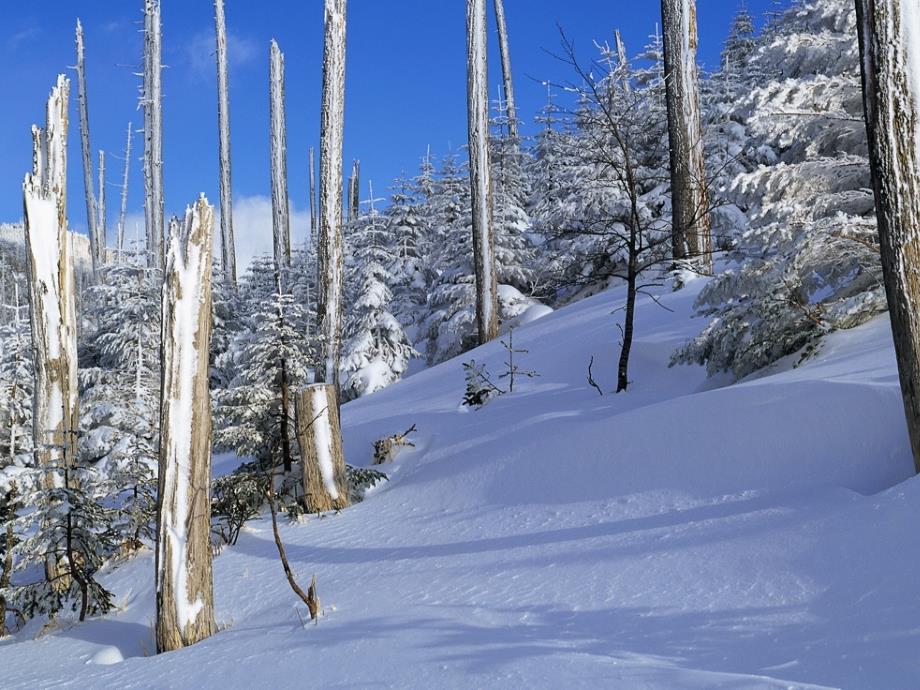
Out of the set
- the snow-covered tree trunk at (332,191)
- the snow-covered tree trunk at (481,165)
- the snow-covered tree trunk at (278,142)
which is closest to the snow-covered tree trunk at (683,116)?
the snow-covered tree trunk at (481,165)

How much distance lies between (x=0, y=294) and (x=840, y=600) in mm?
56667

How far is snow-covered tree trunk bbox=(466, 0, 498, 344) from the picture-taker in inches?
600

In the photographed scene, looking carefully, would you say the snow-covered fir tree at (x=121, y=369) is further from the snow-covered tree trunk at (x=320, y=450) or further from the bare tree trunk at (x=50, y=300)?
the snow-covered tree trunk at (x=320, y=450)

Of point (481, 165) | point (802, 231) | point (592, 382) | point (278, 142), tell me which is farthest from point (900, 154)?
point (278, 142)

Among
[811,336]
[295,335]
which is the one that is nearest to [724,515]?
[811,336]

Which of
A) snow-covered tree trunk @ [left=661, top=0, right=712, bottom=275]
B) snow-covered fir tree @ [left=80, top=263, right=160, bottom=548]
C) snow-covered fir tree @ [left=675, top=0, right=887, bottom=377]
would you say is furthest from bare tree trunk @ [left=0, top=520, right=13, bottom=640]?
snow-covered tree trunk @ [left=661, top=0, right=712, bottom=275]

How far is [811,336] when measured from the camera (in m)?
7.36

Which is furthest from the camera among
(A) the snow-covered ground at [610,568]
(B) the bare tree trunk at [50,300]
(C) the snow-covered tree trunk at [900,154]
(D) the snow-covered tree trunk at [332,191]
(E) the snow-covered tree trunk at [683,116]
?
(E) the snow-covered tree trunk at [683,116]

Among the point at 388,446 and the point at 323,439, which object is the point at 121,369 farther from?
the point at 323,439

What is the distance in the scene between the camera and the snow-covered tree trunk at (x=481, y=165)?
15.2m

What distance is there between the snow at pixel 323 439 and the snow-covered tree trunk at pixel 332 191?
1.88ft

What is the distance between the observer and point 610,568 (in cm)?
412

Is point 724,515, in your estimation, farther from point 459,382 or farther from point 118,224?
point 118,224

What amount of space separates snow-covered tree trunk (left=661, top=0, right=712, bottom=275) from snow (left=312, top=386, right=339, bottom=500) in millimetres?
7015
